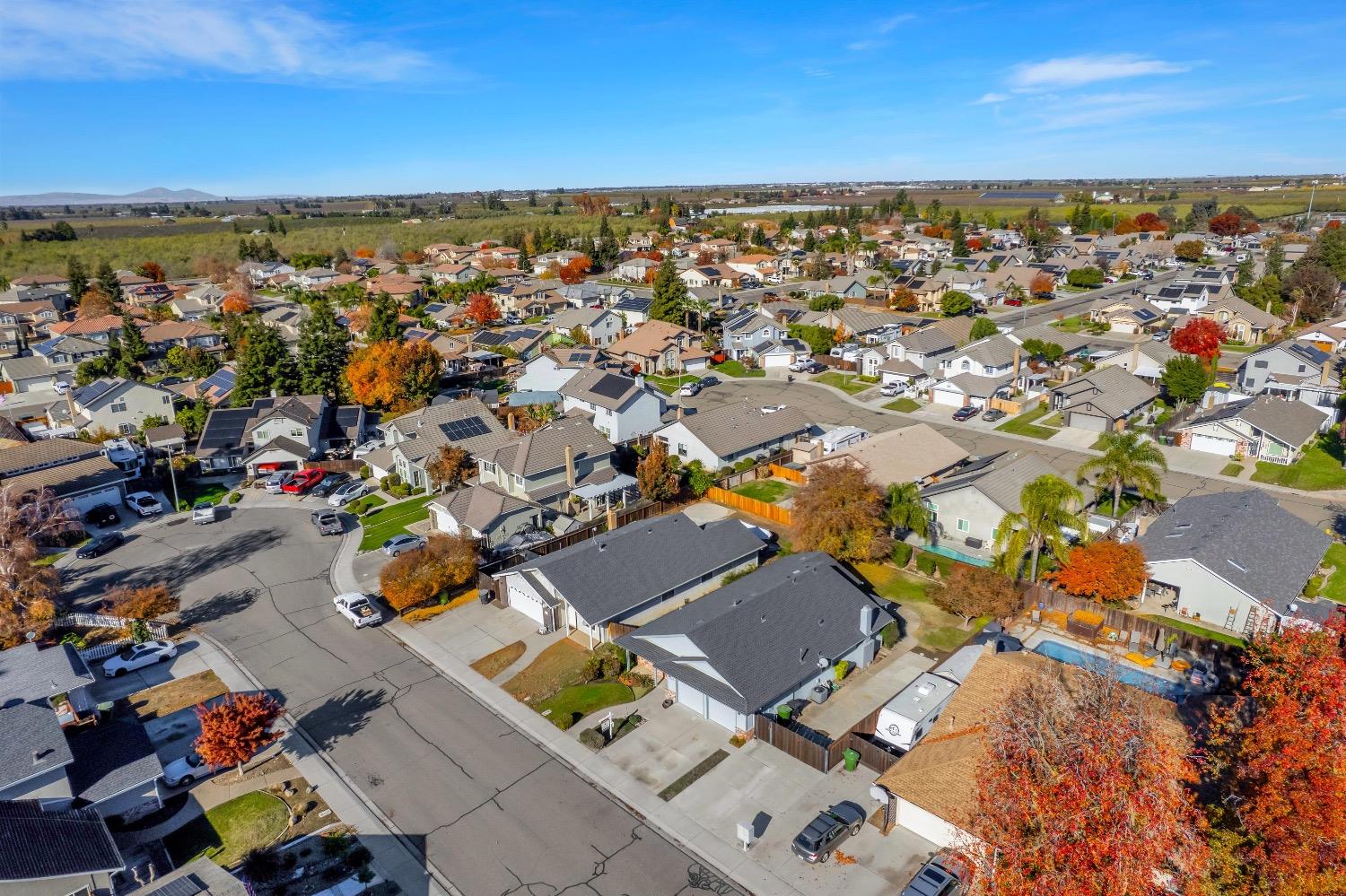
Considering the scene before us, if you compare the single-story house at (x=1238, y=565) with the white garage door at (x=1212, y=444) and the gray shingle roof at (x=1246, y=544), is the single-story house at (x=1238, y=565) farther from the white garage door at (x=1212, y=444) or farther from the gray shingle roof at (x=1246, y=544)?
the white garage door at (x=1212, y=444)

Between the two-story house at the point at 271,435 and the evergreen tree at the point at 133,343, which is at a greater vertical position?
the evergreen tree at the point at 133,343

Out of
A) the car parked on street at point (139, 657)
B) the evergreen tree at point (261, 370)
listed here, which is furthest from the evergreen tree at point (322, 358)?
the car parked on street at point (139, 657)

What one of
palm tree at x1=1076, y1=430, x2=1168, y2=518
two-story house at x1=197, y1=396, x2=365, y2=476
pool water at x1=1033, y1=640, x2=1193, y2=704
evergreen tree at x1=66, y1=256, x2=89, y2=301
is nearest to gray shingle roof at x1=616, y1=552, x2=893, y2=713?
pool water at x1=1033, y1=640, x2=1193, y2=704

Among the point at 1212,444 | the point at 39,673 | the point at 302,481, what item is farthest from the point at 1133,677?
the point at 302,481

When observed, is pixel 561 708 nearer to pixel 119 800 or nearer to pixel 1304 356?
pixel 119 800

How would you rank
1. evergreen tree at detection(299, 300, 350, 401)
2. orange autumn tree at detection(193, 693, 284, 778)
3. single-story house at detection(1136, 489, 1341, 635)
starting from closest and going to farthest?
orange autumn tree at detection(193, 693, 284, 778), single-story house at detection(1136, 489, 1341, 635), evergreen tree at detection(299, 300, 350, 401)

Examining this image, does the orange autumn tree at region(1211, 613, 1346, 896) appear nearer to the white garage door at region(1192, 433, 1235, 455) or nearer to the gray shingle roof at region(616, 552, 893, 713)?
the gray shingle roof at region(616, 552, 893, 713)
